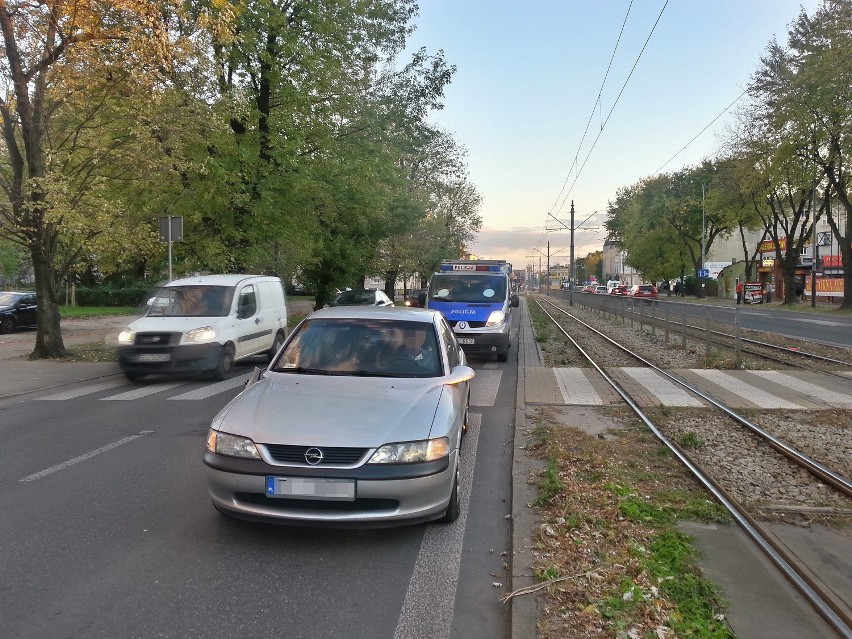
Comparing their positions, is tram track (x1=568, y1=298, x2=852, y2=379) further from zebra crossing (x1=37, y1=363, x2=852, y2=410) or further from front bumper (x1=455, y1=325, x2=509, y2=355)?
front bumper (x1=455, y1=325, x2=509, y2=355)

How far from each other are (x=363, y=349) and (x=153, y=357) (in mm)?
6953

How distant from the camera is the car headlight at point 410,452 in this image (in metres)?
4.05

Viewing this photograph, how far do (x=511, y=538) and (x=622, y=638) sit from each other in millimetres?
1409

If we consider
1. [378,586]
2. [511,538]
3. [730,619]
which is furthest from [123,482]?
[730,619]

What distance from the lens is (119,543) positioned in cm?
434

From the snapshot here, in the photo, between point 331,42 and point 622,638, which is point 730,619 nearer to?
point 622,638

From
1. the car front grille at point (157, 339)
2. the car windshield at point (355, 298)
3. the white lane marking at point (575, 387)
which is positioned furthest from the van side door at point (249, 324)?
the car windshield at point (355, 298)

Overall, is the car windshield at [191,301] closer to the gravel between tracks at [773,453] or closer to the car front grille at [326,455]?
the gravel between tracks at [773,453]

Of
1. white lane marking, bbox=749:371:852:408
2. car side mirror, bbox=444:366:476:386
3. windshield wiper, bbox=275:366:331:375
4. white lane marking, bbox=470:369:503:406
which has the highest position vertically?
windshield wiper, bbox=275:366:331:375

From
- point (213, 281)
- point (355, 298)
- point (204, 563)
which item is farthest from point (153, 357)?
point (355, 298)

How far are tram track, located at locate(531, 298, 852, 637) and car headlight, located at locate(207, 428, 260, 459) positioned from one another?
3147 millimetres

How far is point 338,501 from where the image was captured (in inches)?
156

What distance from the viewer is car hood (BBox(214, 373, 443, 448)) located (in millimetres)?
4098

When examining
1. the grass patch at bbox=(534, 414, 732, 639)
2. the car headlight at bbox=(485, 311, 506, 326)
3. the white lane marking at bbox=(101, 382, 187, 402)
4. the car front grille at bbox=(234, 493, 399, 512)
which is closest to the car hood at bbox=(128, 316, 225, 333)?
the white lane marking at bbox=(101, 382, 187, 402)
